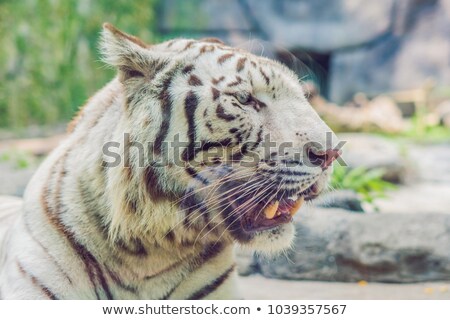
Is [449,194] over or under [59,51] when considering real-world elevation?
under

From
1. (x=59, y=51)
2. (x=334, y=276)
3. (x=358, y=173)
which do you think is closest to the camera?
(x=334, y=276)

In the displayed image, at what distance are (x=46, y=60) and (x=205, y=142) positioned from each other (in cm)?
558

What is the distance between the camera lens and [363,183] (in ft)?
10.6

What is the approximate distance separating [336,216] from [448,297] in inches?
20.9

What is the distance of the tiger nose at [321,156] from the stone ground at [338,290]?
747mm

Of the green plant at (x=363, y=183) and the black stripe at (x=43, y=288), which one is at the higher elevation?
the green plant at (x=363, y=183)

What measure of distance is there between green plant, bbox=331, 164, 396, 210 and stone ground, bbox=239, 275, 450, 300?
0.77 m

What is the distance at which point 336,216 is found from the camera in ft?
7.98

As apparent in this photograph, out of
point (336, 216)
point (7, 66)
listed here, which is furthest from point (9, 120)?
point (336, 216)

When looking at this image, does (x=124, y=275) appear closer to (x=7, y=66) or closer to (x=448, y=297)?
(x=448, y=297)

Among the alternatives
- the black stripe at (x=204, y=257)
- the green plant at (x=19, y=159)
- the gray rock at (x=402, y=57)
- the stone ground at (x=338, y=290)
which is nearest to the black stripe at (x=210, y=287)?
the black stripe at (x=204, y=257)

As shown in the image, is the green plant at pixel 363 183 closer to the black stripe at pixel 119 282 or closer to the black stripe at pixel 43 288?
the black stripe at pixel 119 282

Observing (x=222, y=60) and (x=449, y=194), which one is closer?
(x=222, y=60)

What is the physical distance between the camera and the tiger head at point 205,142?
147cm
